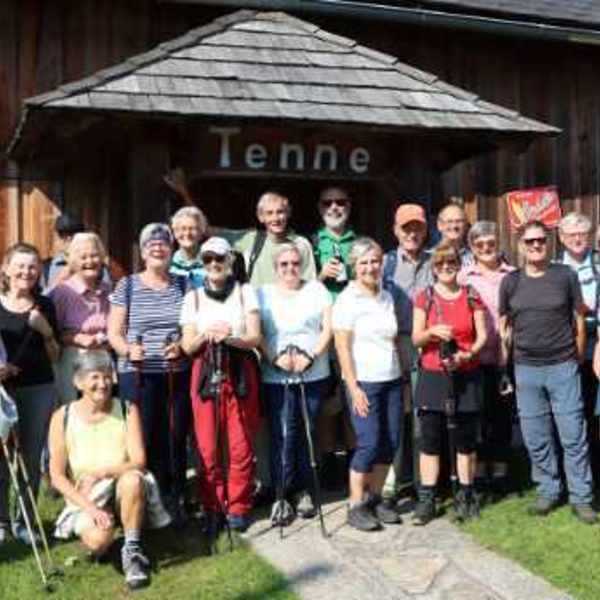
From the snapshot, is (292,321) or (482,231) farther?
(482,231)

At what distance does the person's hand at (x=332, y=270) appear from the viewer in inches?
236

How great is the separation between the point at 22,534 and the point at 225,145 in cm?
295

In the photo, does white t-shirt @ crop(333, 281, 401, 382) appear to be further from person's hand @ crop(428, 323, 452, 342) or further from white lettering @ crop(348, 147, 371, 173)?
white lettering @ crop(348, 147, 371, 173)

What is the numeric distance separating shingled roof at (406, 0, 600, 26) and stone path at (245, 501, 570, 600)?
491 cm

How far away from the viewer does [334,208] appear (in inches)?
245

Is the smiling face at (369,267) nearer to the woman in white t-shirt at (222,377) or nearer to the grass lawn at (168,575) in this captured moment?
the woman in white t-shirt at (222,377)

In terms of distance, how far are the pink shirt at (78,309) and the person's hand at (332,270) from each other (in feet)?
4.71

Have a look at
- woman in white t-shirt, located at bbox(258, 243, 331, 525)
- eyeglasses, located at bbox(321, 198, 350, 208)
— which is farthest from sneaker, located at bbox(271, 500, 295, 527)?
eyeglasses, located at bbox(321, 198, 350, 208)

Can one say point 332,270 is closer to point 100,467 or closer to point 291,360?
Result: point 291,360

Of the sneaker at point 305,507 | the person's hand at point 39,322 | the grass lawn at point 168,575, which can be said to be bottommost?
the grass lawn at point 168,575

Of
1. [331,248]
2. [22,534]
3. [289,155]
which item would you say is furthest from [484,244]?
[22,534]

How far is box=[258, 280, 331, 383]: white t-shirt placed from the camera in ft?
18.2

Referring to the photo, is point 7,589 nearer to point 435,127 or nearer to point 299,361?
point 299,361

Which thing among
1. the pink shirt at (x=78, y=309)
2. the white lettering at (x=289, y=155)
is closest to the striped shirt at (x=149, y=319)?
the pink shirt at (x=78, y=309)
